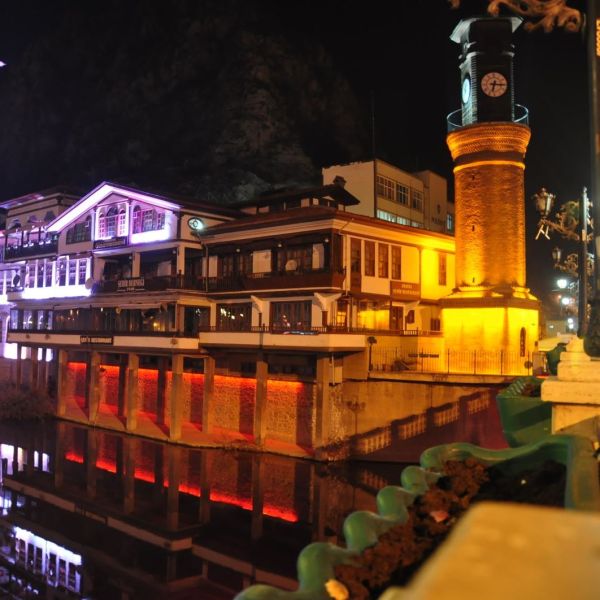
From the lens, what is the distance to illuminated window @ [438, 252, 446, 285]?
3872 centimetres

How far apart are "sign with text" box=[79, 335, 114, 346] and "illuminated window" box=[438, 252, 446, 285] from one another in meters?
22.0

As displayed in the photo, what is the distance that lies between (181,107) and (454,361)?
66.2 metres

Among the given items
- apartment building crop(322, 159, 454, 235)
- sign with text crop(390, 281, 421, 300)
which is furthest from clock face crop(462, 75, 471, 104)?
sign with text crop(390, 281, 421, 300)

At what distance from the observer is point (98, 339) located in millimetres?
40688

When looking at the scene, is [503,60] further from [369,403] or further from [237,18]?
[237,18]

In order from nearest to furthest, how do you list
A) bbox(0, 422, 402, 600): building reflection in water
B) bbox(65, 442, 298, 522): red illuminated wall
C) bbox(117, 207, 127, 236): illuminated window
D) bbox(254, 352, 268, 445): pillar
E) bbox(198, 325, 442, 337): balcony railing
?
1. bbox(0, 422, 402, 600): building reflection in water
2. bbox(65, 442, 298, 522): red illuminated wall
3. bbox(198, 325, 442, 337): balcony railing
4. bbox(254, 352, 268, 445): pillar
5. bbox(117, 207, 127, 236): illuminated window

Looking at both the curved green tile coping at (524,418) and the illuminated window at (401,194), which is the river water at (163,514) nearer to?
the curved green tile coping at (524,418)

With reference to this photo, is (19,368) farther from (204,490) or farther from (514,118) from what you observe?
(514,118)

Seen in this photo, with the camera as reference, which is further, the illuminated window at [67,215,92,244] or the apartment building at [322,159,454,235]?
the apartment building at [322,159,454,235]

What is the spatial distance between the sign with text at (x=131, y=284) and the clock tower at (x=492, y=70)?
22.8 m

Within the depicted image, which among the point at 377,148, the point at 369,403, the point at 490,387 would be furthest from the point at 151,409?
the point at 377,148

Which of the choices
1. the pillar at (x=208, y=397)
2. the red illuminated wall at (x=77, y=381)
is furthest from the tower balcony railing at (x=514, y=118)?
the red illuminated wall at (x=77, y=381)

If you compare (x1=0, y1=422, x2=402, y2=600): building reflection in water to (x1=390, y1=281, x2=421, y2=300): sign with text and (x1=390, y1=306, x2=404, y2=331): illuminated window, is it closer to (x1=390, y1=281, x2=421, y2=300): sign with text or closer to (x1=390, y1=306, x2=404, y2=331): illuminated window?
(x1=390, y1=306, x2=404, y2=331): illuminated window

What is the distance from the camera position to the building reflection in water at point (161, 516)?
18953mm
